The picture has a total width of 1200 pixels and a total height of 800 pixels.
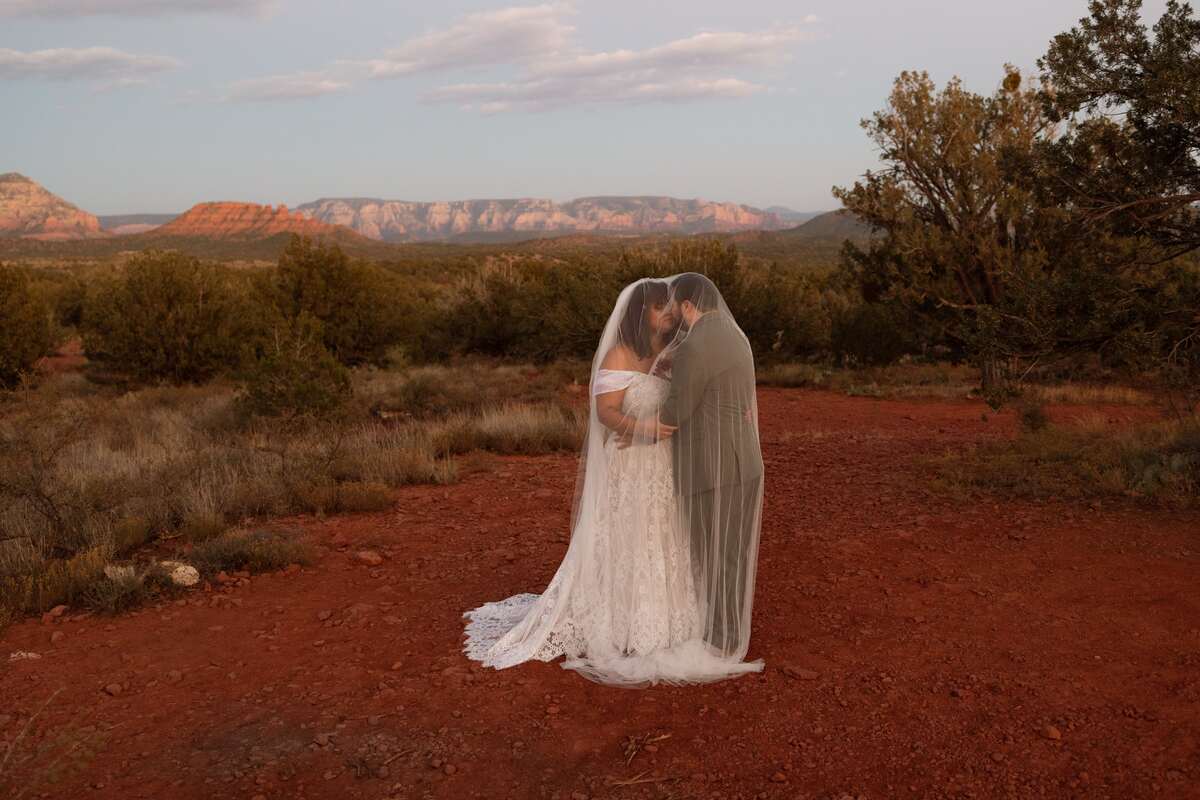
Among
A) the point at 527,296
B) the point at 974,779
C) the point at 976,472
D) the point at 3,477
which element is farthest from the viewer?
the point at 527,296

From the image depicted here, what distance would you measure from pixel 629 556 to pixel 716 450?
2.26ft

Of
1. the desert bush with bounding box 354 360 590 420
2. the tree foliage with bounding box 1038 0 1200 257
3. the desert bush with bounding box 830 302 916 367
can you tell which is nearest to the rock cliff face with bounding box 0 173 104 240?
the desert bush with bounding box 354 360 590 420

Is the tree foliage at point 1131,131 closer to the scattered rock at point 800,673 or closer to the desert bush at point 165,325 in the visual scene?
the scattered rock at point 800,673

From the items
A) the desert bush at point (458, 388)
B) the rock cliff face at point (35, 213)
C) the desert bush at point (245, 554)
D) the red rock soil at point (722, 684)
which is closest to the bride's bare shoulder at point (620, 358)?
the red rock soil at point (722, 684)

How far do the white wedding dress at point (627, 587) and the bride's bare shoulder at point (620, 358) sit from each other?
35mm

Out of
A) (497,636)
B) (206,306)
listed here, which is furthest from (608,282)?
(497,636)

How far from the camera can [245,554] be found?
19.7ft

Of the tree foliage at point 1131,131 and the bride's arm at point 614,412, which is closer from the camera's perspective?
the bride's arm at point 614,412

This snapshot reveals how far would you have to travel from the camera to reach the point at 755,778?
10.8ft

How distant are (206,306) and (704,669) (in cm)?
1586

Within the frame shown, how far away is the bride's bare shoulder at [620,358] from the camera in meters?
4.33

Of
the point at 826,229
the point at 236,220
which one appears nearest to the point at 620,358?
the point at 826,229

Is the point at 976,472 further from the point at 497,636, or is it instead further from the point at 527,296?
the point at 527,296

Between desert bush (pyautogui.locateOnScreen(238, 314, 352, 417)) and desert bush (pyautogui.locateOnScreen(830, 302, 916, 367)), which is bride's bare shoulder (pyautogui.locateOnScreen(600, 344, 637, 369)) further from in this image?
desert bush (pyautogui.locateOnScreen(830, 302, 916, 367))
